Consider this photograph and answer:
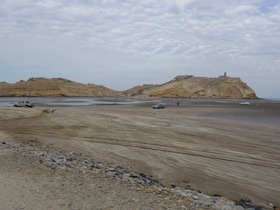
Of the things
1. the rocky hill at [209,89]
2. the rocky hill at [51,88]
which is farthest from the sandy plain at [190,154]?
the rocky hill at [51,88]

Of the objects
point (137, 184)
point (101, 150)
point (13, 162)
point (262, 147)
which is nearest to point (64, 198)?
point (137, 184)

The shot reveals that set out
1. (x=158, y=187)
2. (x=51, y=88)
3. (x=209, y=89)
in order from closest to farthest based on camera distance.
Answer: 1. (x=158, y=187)
2. (x=209, y=89)
3. (x=51, y=88)

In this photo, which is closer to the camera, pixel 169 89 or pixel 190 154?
pixel 190 154

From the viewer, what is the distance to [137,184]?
26.8ft

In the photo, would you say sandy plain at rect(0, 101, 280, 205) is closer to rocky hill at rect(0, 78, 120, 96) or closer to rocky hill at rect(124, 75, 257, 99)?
rocky hill at rect(124, 75, 257, 99)

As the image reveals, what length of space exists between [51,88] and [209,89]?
8129cm

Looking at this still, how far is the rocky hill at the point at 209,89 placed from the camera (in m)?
149

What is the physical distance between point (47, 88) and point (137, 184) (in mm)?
154404

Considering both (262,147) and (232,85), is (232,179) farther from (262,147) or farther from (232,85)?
(232,85)

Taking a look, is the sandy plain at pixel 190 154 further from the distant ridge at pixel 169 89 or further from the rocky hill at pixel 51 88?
the rocky hill at pixel 51 88

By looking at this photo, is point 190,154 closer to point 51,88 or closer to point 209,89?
point 209,89

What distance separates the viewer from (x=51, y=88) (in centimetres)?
15400


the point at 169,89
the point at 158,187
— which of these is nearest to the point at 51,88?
the point at 169,89

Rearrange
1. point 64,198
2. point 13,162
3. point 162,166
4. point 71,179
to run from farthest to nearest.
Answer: point 162,166 < point 13,162 < point 71,179 < point 64,198
